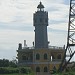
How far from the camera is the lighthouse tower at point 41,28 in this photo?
300 ft

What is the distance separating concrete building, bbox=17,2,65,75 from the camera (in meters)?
90.4

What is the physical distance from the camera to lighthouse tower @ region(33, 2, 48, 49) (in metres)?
91.4

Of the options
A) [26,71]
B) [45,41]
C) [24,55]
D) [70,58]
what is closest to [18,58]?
[24,55]

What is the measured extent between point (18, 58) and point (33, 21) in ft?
30.2

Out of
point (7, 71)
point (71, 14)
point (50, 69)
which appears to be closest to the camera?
point (7, 71)

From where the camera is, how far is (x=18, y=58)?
94062 mm

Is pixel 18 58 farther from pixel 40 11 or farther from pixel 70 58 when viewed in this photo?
pixel 70 58

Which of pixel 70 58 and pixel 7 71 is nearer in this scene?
pixel 7 71

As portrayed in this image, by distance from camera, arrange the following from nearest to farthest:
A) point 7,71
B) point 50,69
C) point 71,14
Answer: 1. point 7,71
2. point 71,14
3. point 50,69

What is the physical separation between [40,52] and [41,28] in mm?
5467

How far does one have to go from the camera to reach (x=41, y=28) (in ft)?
301

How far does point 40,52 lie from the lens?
9038cm

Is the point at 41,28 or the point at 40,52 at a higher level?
the point at 41,28

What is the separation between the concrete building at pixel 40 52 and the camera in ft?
297
